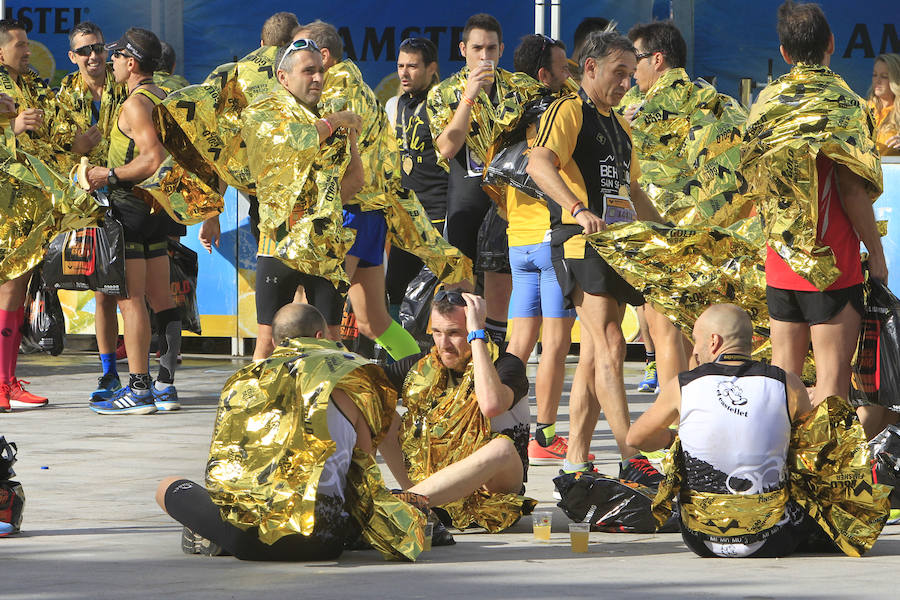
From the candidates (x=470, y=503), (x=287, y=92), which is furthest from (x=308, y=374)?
(x=287, y=92)

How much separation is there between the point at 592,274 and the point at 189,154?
8.76 feet

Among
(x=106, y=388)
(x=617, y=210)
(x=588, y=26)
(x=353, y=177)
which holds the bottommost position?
(x=106, y=388)

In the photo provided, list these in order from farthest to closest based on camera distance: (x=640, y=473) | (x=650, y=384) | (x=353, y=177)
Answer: (x=650, y=384) → (x=353, y=177) → (x=640, y=473)

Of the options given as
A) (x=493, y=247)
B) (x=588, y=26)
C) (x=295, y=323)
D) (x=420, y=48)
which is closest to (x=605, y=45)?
(x=493, y=247)

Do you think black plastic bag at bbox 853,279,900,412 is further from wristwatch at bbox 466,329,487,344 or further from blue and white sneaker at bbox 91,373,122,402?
blue and white sneaker at bbox 91,373,122,402

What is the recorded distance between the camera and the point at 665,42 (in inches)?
350

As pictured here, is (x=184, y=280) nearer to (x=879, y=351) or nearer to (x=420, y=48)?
(x=420, y=48)

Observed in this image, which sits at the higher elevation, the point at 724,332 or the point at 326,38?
the point at 326,38

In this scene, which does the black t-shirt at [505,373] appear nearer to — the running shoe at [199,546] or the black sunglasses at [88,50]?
the running shoe at [199,546]

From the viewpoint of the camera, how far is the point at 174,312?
34.0 ft

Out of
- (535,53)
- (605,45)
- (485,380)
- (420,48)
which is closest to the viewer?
(485,380)

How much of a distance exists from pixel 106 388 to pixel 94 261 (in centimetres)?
85

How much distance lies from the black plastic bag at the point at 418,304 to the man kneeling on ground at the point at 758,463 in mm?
4046

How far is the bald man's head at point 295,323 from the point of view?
217 inches
